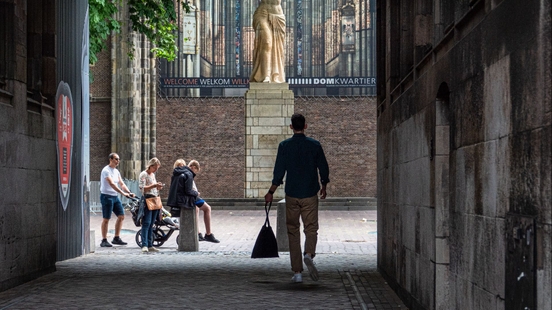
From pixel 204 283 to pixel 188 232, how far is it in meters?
5.35

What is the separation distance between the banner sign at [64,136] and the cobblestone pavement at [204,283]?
1034 millimetres

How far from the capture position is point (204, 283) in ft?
33.5

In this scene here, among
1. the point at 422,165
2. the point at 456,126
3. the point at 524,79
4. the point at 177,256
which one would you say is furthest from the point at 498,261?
the point at 177,256

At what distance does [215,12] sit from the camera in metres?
51.5

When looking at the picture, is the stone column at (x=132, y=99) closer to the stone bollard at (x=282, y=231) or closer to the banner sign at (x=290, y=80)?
the banner sign at (x=290, y=80)

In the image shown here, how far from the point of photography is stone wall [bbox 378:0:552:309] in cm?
388

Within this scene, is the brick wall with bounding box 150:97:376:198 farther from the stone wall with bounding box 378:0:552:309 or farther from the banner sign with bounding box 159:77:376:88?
the stone wall with bounding box 378:0:552:309

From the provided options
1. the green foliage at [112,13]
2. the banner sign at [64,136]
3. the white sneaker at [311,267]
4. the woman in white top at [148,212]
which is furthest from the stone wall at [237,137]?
the white sneaker at [311,267]

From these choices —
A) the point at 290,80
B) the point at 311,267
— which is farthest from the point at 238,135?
the point at 311,267

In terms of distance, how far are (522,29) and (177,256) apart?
10.8 meters

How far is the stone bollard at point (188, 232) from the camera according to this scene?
15.5 metres

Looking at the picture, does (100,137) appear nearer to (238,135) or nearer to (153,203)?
(238,135)

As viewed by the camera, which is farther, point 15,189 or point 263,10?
point 263,10

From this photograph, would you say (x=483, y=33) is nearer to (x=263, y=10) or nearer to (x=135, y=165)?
(x=263, y=10)
